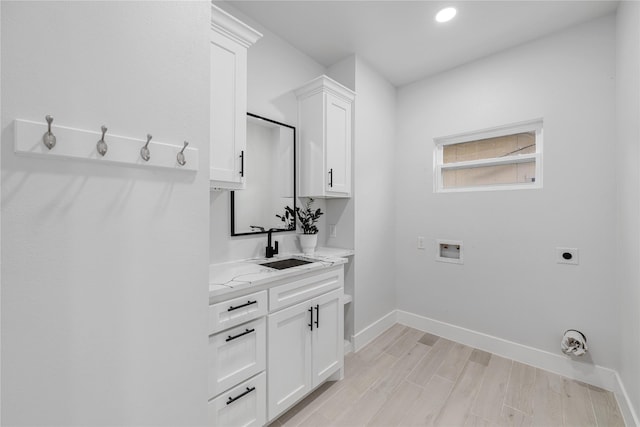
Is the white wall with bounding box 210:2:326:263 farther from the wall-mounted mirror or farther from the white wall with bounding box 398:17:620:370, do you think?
the white wall with bounding box 398:17:620:370

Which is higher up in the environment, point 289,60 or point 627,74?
point 289,60

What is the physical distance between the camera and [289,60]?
2330mm

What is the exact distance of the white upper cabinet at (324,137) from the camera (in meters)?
2.23

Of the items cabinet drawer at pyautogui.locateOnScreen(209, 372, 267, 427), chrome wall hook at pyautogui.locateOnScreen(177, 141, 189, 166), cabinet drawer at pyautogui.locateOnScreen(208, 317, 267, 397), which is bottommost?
cabinet drawer at pyautogui.locateOnScreen(209, 372, 267, 427)

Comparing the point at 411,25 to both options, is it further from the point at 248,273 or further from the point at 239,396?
the point at 239,396

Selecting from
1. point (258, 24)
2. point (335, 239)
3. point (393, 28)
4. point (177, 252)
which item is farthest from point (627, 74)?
point (177, 252)

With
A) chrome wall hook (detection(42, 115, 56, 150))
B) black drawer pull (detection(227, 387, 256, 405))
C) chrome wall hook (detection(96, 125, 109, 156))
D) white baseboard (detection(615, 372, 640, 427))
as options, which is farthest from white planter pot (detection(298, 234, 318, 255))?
white baseboard (detection(615, 372, 640, 427))

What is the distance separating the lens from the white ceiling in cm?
189

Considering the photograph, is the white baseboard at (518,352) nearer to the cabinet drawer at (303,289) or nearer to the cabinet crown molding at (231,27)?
the cabinet drawer at (303,289)

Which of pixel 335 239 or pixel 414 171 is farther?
pixel 414 171

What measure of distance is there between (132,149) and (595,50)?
308cm

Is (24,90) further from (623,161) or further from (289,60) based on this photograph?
(623,161)

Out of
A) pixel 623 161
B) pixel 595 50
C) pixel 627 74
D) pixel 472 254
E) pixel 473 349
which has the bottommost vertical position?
pixel 473 349

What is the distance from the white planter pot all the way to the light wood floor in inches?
39.7
